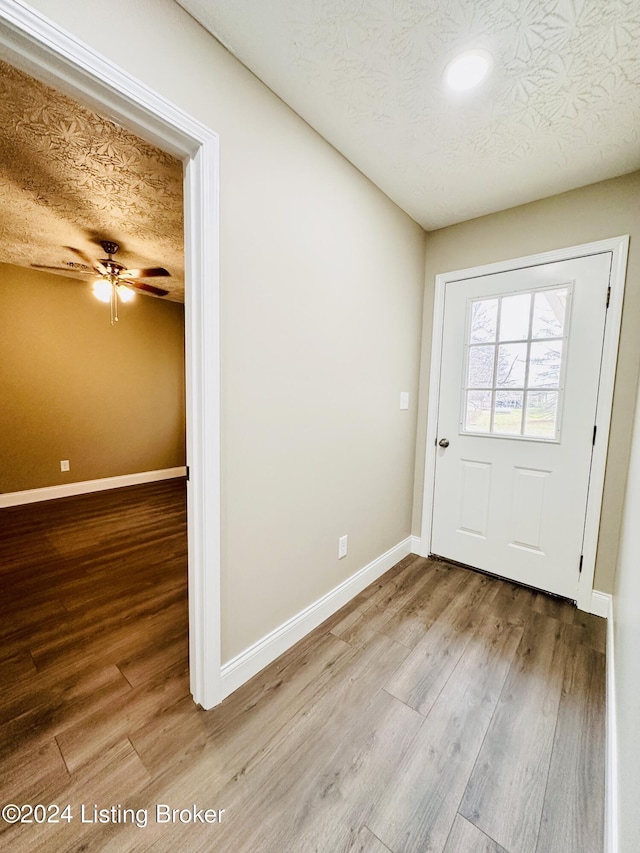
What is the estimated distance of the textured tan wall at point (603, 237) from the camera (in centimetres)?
177

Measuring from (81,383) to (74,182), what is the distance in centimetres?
269

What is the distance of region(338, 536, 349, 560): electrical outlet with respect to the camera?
194 centimetres

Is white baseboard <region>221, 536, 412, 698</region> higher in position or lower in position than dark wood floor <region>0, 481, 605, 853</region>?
higher

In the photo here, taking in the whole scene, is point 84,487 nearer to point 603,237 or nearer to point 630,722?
point 630,722

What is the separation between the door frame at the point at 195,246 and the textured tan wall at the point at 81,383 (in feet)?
11.6

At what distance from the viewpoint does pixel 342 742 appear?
119 cm

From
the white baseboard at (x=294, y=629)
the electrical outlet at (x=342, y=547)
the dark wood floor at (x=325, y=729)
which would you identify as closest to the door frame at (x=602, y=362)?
the dark wood floor at (x=325, y=729)

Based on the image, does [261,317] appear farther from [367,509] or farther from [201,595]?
[367,509]

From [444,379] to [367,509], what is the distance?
3.66 ft

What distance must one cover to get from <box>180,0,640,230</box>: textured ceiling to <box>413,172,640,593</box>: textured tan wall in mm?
117

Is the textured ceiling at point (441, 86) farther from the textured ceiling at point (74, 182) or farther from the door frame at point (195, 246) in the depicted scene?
the textured ceiling at point (74, 182)

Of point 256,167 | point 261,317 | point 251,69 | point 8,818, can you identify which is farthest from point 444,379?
point 8,818

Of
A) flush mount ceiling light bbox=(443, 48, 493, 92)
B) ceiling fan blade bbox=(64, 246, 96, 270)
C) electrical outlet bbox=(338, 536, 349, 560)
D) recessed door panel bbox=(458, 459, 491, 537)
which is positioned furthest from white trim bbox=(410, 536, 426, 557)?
ceiling fan blade bbox=(64, 246, 96, 270)

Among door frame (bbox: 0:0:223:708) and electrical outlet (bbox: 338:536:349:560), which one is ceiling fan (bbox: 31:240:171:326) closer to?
door frame (bbox: 0:0:223:708)
